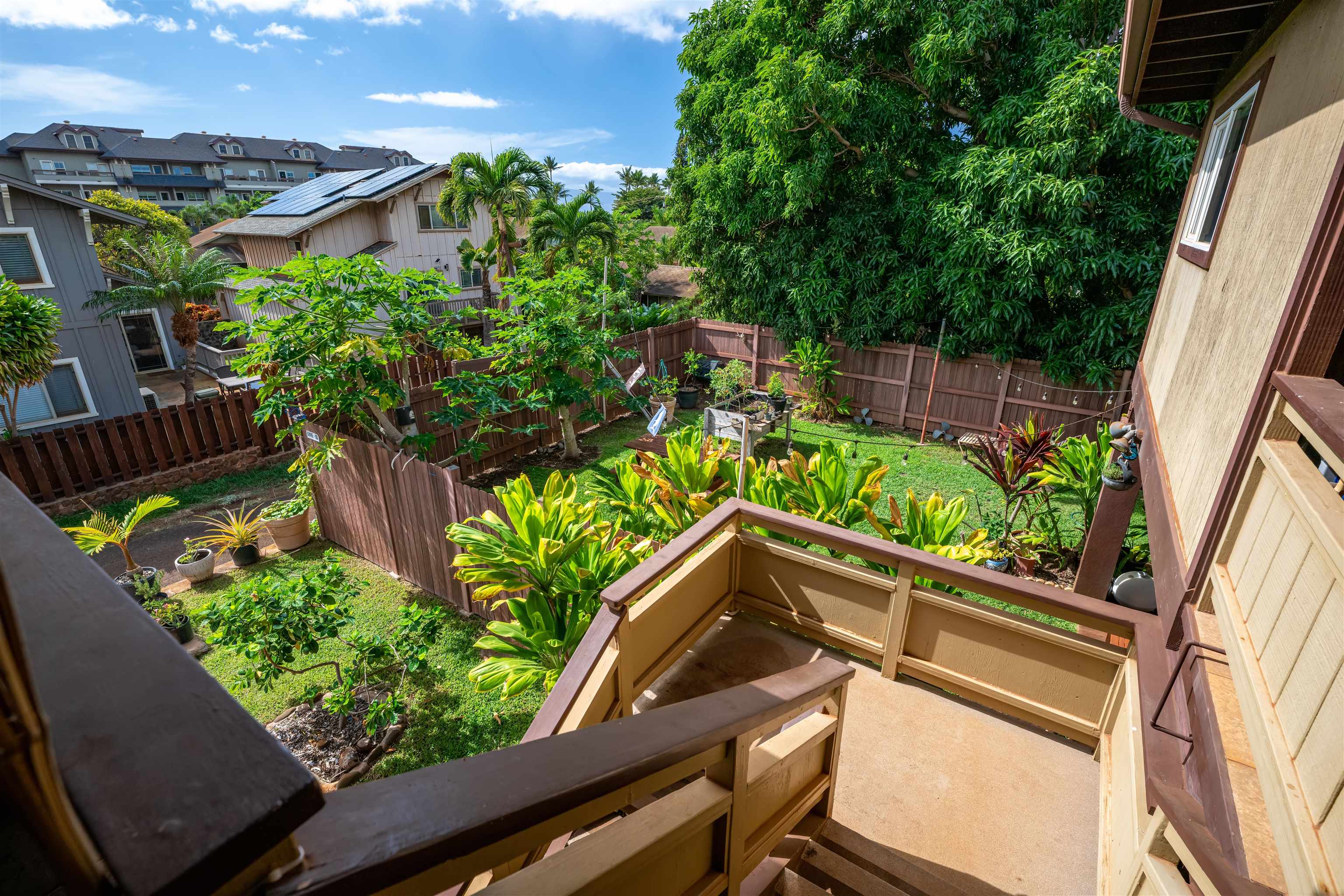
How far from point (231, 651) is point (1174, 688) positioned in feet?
23.0

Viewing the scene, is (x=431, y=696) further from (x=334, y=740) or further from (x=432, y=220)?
(x=432, y=220)

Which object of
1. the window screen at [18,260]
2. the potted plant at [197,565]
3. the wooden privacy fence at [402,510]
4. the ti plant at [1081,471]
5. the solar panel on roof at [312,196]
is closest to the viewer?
the wooden privacy fence at [402,510]

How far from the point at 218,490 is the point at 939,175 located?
12.3 m

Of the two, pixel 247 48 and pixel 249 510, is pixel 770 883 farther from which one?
pixel 247 48

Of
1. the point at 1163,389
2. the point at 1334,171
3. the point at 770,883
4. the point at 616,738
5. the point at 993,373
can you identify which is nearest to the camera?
the point at 616,738

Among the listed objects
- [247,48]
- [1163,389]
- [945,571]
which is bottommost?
[945,571]

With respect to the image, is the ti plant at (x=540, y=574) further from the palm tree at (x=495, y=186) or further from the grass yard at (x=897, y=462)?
the palm tree at (x=495, y=186)

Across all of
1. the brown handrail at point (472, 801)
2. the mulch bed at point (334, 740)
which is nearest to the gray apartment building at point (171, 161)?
the mulch bed at point (334, 740)

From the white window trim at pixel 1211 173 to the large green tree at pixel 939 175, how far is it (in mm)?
4356

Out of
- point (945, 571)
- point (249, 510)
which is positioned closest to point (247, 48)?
point (249, 510)

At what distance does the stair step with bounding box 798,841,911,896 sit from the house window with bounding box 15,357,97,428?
14384 mm

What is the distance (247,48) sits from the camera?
18141 millimetres

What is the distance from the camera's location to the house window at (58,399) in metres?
11.3

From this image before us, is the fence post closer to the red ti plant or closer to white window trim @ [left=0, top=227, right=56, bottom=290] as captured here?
the red ti plant
